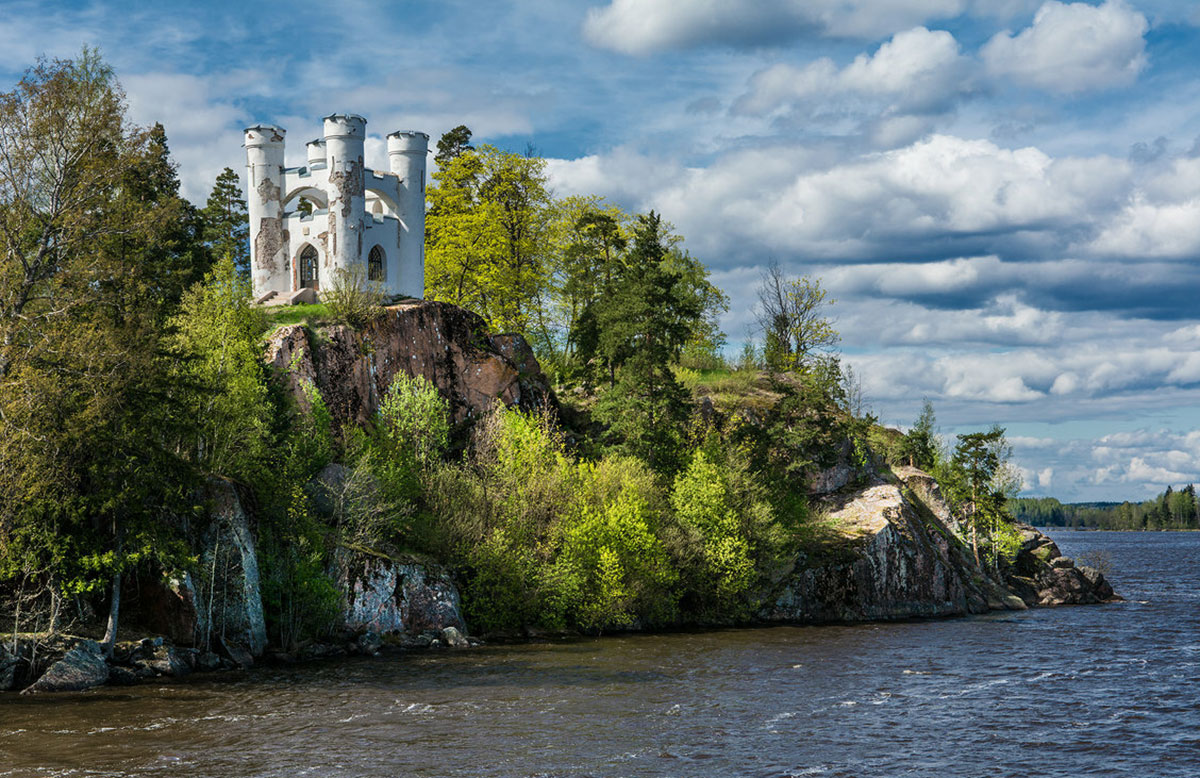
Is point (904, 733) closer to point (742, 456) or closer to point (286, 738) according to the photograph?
point (286, 738)

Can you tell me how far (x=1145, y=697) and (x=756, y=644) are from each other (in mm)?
15571

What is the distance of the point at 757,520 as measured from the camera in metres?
53.8

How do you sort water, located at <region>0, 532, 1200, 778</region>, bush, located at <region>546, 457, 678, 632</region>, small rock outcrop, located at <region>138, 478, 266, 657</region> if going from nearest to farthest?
water, located at <region>0, 532, 1200, 778</region>
small rock outcrop, located at <region>138, 478, 266, 657</region>
bush, located at <region>546, 457, 678, 632</region>

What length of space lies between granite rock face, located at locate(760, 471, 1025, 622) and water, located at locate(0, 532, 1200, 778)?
9063 millimetres

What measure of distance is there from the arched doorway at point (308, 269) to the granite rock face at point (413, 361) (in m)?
7.85

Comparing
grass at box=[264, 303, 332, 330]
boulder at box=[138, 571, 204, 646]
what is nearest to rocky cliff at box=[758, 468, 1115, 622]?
grass at box=[264, 303, 332, 330]

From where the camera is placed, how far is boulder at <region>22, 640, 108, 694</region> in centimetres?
3250

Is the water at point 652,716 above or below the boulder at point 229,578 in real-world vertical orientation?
below

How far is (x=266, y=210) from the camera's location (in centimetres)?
6550

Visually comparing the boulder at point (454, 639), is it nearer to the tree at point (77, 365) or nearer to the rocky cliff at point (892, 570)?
the tree at point (77, 365)

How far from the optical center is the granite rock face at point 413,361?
55281mm

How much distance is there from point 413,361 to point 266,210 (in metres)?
15.4

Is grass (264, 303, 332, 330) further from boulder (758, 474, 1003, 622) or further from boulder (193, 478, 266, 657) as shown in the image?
boulder (758, 474, 1003, 622)

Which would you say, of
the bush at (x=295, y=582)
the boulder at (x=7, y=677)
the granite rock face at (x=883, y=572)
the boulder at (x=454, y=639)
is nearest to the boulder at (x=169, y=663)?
the boulder at (x=7, y=677)
